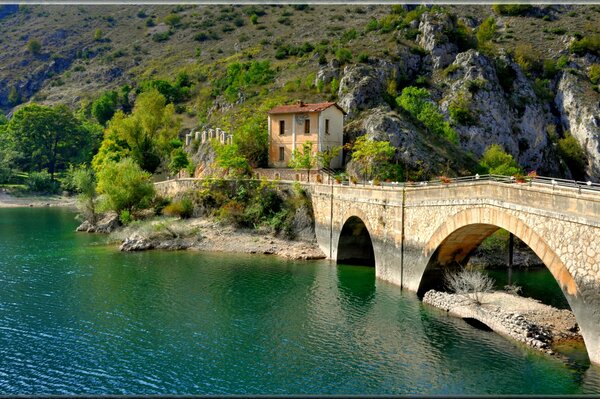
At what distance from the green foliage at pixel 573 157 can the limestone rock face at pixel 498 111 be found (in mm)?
4616

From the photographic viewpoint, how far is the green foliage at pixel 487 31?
100050 mm

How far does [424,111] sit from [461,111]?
29.1 ft

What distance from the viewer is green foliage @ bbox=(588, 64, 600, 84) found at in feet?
305

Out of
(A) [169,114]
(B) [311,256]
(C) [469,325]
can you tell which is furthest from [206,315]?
(A) [169,114]

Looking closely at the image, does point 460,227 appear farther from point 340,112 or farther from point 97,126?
point 97,126

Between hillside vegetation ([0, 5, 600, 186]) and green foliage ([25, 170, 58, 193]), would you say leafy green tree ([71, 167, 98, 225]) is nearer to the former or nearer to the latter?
hillside vegetation ([0, 5, 600, 186])

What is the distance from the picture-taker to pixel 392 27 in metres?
92.6

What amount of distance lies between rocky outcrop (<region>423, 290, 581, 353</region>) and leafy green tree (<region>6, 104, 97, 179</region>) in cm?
9634

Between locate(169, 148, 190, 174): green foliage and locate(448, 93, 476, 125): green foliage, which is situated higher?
locate(448, 93, 476, 125): green foliage

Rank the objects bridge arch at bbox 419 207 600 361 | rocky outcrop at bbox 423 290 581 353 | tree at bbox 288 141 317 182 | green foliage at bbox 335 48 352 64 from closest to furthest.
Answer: bridge arch at bbox 419 207 600 361, rocky outcrop at bbox 423 290 581 353, tree at bbox 288 141 317 182, green foliage at bbox 335 48 352 64

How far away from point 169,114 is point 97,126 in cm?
3796

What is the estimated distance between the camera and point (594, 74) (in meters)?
93.6

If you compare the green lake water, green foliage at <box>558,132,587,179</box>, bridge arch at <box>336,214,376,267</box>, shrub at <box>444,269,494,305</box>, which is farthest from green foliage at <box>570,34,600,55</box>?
shrub at <box>444,269,494,305</box>

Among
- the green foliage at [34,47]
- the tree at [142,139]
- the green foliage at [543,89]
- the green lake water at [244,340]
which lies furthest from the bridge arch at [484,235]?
the green foliage at [34,47]
